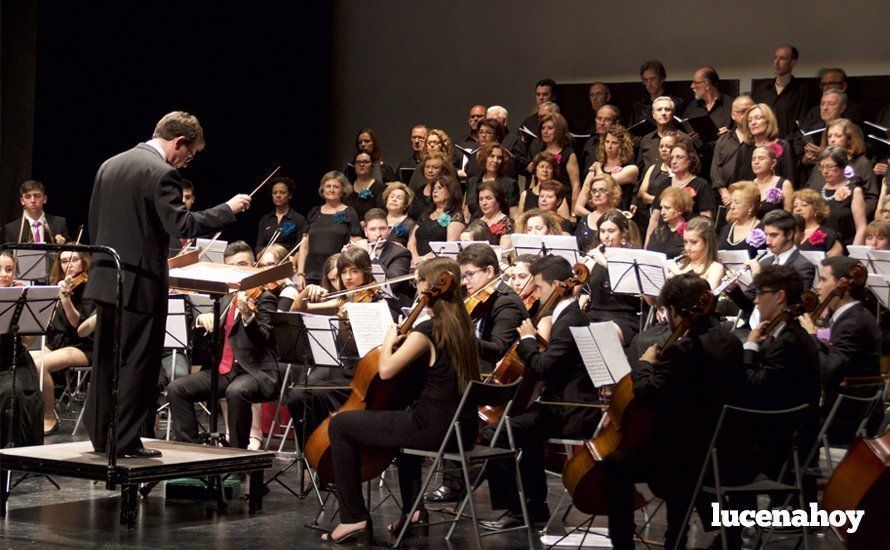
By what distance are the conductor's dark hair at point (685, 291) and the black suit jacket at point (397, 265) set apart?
330 centimetres

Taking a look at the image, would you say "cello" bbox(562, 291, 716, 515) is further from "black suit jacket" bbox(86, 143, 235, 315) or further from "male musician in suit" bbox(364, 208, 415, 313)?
"male musician in suit" bbox(364, 208, 415, 313)

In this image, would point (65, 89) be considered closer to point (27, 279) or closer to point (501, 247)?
point (27, 279)

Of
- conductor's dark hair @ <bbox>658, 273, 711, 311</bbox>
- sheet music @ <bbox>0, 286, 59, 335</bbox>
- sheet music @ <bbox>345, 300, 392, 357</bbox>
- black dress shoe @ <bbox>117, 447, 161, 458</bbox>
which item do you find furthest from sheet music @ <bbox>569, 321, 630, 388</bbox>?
sheet music @ <bbox>0, 286, 59, 335</bbox>

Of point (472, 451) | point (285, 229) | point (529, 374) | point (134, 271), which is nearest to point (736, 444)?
point (472, 451)

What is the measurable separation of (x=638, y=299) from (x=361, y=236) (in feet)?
8.67

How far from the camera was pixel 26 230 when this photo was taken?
9.38 m

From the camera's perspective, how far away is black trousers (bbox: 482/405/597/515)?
17.6 ft

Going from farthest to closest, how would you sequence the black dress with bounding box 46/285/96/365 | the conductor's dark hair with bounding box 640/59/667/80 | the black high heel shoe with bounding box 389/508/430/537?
the conductor's dark hair with bounding box 640/59/667/80 → the black dress with bounding box 46/285/96/365 → the black high heel shoe with bounding box 389/508/430/537

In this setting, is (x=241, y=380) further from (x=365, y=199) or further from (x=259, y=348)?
(x=365, y=199)

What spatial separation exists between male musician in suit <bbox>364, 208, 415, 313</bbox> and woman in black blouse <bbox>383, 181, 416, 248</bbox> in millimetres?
167

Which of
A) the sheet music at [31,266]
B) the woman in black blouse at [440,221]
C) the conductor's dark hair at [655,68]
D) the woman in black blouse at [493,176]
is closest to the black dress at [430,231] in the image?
the woman in black blouse at [440,221]

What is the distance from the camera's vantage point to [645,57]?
11031mm

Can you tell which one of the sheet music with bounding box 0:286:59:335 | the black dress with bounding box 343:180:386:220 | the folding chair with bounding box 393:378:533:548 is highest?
the black dress with bounding box 343:180:386:220

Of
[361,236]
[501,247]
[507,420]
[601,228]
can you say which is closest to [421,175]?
[361,236]
